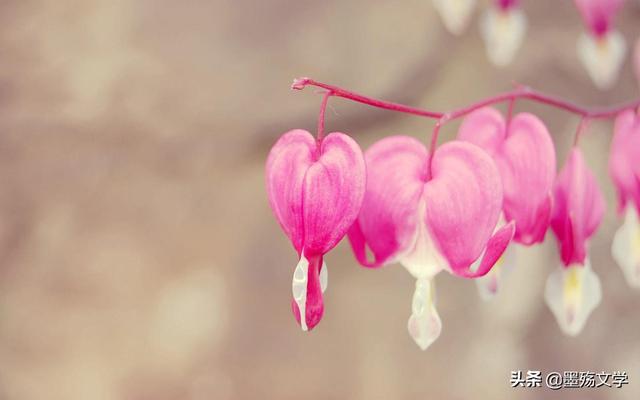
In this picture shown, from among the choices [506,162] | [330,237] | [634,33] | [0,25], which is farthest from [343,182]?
[634,33]

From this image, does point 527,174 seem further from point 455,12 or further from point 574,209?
point 455,12

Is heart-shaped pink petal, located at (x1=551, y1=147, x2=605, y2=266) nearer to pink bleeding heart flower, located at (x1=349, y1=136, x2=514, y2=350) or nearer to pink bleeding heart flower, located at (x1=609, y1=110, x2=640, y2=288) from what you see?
pink bleeding heart flower, located at (x1=609, y1=110, x2=640, y2=288)

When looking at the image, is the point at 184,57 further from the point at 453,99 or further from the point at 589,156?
Result: the point at 589,156

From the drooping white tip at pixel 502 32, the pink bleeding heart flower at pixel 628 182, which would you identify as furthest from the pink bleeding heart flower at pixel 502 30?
the pink bleeding heart flower at pixel 628 182

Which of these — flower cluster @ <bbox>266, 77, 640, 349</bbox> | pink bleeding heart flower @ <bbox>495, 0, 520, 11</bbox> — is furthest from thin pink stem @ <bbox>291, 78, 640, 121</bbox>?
pink bleeding heart flower @ <bbox>495, 0, 520, 11</bbox>

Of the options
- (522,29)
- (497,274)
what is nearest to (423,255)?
(497,274)

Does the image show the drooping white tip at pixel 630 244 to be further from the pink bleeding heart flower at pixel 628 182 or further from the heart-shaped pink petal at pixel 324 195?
the heart-shaped pink petal at pixel 324 195
